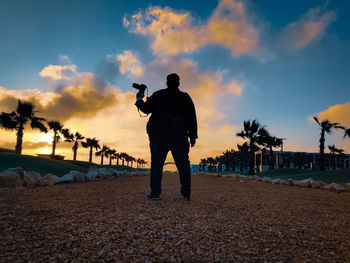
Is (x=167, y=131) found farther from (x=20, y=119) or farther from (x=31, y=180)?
(x=20, y=119)

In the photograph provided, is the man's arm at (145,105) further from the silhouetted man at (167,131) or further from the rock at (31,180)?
the rock at (31,180)

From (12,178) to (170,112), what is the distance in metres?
4.18

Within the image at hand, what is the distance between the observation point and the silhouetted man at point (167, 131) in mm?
3703

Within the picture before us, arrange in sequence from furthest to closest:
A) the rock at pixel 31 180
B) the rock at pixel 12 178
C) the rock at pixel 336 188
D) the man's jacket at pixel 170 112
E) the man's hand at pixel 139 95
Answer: the rock at pixel 336 188 → the rock at pixel 31 180 → the rock at pixel 12 178 → the man's hand at pixel 139 95 → the man's jacket at pixel 170 112

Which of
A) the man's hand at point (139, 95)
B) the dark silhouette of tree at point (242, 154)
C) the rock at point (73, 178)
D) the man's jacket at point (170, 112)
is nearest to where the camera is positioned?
the man's jacket at point (170, 112)

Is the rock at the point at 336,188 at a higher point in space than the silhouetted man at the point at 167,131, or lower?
lower

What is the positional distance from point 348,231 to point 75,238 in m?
2.82

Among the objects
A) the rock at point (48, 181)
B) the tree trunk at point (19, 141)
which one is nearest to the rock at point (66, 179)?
the rock at point (48, 181)

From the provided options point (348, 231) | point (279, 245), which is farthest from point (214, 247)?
point (348, 231)

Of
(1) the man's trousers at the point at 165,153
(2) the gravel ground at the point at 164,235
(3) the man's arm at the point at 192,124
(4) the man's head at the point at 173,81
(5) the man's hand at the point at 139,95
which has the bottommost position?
(2) the gravel ground at the point at 164,235

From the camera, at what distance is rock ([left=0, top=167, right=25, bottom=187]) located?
4875 mm

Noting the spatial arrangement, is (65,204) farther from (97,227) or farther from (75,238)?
(75,238)

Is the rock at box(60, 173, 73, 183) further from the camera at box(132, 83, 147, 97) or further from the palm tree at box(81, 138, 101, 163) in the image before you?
the palm tree at box(81, 138, 101, 163)

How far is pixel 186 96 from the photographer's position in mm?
3977
